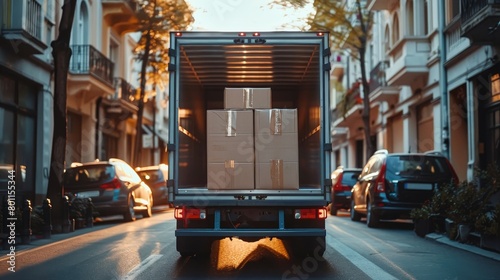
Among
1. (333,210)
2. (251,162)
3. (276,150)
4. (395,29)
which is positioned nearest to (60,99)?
(251,162)

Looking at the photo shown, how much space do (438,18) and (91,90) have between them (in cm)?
1280

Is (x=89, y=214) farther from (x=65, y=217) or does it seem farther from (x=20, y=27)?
(x=20, y=27)

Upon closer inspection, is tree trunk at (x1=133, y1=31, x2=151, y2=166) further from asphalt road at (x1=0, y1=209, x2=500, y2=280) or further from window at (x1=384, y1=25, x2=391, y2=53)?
asphalt road at (x1=0, y1=209, x2=500, y2=280)

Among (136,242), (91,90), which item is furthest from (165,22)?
(136,242)

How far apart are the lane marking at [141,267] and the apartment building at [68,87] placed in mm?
9135

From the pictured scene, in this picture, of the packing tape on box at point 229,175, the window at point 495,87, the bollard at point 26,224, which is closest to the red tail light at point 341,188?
the window at point 495,87

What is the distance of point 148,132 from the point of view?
43031 millimetres

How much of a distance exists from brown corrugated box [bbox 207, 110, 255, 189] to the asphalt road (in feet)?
3.86

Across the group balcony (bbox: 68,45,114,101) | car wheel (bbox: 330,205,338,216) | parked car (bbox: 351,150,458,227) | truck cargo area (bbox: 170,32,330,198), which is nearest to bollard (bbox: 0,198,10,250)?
truck cargo area (bbox: 170,32,330,198)

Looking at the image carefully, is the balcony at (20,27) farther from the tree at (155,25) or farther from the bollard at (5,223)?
the tree at (155,25)

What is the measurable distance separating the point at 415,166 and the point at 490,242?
14.5 ft

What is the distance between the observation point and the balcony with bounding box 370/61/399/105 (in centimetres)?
2944

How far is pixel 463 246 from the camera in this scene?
473 inches

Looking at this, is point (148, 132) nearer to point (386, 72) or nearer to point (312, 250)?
point (386, 72)
